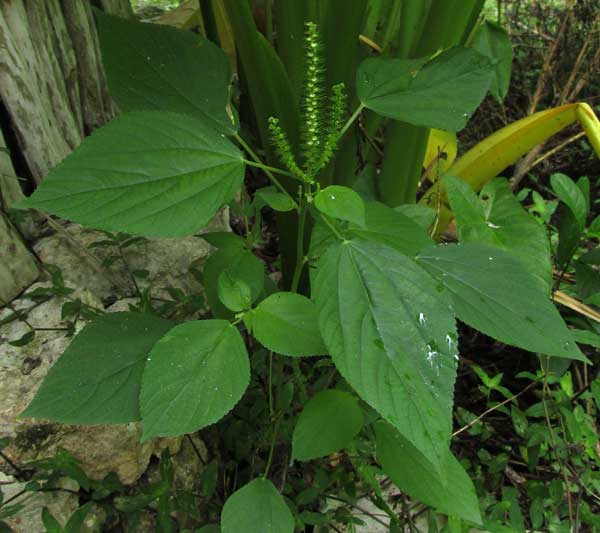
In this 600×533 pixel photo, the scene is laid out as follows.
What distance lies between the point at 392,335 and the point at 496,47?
103 cm

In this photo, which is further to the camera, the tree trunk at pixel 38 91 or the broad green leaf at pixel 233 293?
the tree trunk at pixel 38 91

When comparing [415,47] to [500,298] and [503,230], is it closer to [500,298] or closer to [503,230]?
[503,230]

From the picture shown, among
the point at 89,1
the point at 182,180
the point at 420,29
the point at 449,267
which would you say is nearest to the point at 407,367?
the point at 449,267

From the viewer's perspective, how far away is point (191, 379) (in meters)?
0.61

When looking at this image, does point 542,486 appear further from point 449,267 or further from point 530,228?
point 449,267

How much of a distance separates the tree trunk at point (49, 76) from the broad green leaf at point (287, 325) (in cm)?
71

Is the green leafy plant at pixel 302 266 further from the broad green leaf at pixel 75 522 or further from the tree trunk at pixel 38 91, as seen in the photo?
the tree trunk at pixel 38 91

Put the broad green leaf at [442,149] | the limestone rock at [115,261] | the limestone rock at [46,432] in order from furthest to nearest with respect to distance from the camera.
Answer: the broad green leaf at [442,149], the limestone rock at [115,261], the limestone rock at [46,432]

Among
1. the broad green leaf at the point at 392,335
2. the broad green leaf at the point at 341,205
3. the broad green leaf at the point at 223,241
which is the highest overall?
the broad green leaf at the point at 341,205

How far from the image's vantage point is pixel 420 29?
3.62 feet

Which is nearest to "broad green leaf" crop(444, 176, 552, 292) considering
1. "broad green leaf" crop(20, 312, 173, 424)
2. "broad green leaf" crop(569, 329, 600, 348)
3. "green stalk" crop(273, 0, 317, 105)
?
"broad green leaf" crop(569, 329, 600, 348)

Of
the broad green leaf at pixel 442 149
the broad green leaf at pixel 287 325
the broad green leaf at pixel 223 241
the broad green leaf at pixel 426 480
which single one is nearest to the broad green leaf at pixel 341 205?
the broad green leaf at pixel 287 325

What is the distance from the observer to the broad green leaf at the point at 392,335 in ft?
1.68

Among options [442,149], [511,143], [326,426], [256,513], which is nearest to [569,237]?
[511,143]
